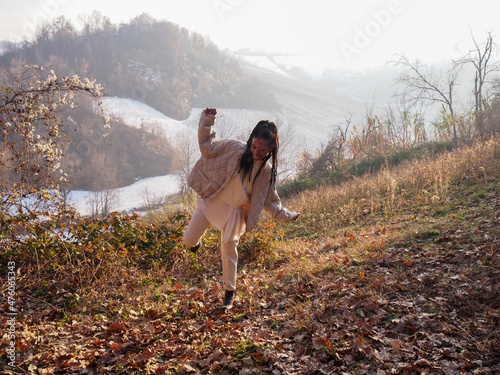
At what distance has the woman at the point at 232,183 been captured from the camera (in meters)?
3.27

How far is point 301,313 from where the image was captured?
3.39m

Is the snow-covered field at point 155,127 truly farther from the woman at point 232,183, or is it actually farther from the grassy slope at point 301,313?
the woman at point 232,183

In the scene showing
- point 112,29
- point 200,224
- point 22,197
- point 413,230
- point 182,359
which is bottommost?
point 182,359

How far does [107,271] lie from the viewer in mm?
4359

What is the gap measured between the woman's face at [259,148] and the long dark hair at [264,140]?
0.03 meters

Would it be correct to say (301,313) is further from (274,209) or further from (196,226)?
(196,226)

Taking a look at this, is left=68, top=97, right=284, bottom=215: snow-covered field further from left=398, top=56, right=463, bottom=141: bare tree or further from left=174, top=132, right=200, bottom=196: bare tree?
left=398, top=56, right=463, bottom=141: bare tree

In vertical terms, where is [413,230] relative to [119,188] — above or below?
below

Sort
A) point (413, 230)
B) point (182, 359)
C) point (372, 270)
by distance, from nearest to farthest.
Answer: point (182, 359)
point (372, 270)
point (413, 230)

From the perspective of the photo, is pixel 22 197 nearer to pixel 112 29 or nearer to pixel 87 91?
pixel 87 91

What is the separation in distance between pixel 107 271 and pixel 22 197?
76.0 inches

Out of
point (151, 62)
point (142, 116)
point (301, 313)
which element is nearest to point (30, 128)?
point (301, 313)

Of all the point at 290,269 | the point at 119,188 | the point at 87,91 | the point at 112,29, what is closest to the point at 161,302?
the point at 290,269

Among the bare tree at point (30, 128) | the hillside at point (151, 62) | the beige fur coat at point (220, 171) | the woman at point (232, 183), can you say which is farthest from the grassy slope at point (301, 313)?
the hillside at point (151, 62)
